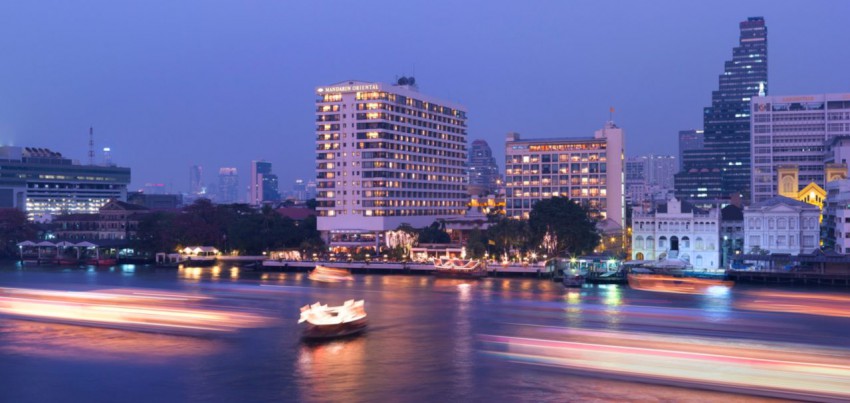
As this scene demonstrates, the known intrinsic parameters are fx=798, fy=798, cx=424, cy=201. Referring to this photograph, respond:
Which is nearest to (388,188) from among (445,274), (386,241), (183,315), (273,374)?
(386,241)

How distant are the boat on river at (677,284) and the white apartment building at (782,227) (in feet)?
34.2

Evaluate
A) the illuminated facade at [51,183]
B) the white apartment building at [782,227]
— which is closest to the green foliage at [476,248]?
the white apartment building at [782,227]

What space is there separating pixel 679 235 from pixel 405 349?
46925mm

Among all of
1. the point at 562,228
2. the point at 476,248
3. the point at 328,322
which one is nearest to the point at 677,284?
the point at 562,228

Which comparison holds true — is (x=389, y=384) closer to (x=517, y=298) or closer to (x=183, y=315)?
(x=183, y=315)

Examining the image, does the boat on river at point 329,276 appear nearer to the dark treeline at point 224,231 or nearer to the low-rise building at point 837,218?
the dark treeline at point 224,231

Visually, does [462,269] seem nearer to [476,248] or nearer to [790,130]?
[476,248]

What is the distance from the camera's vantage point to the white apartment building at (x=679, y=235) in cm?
7412

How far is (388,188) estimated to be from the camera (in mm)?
104062

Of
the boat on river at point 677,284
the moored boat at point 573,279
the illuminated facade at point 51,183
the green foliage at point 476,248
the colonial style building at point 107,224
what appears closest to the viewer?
the boat on river at point 677,284

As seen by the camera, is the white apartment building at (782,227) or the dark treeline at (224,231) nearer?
the white apartment building at (782,227)

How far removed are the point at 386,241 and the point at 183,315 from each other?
184 ft

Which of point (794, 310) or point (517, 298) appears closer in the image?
point (794, 310)

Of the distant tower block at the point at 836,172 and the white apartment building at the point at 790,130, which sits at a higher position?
the white apartment building at the point at 790,130
